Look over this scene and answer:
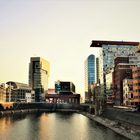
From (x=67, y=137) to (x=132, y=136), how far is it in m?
20.7

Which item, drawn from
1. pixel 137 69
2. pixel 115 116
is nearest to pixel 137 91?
pixel 137 69

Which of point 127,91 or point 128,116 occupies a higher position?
point 127,91

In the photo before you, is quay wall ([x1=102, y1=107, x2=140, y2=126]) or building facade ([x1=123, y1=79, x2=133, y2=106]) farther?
building facade ([x1=123, y1=79, x2=133, y2=106])

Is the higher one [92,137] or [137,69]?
[137,69]

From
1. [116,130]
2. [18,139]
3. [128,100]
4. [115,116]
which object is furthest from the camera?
[128,100]

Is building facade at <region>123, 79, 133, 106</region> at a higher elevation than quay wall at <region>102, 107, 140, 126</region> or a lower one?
higher

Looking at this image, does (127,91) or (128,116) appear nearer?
(128,116)

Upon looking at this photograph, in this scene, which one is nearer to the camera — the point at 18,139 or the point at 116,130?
the point at 18,139

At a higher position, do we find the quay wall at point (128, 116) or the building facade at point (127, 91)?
the building facade at point (127, 91)

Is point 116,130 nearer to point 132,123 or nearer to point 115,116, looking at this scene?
point 132,123

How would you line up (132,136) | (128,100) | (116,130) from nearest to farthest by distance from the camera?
(132,136)
(116,130)
(128,100)

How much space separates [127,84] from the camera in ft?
606

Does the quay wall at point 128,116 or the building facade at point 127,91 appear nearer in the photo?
the quay wall at point 128,116

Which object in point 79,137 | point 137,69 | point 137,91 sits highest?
point 137,69
